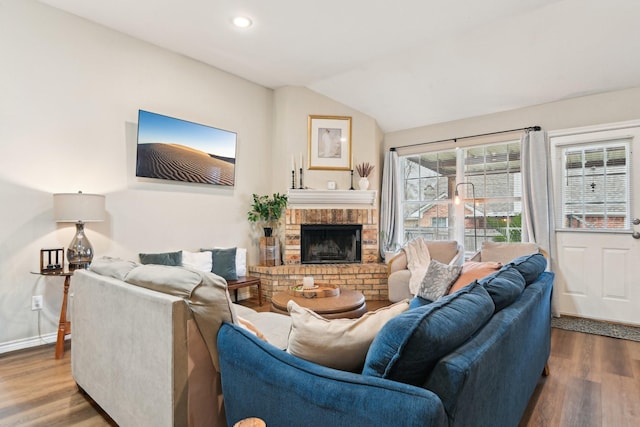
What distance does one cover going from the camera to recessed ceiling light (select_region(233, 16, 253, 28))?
3.10m

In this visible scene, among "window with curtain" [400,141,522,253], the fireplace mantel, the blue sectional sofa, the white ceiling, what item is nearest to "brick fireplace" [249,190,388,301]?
the fireplace mantel

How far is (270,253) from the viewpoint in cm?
456

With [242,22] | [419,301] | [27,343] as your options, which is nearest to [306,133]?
[242,22]

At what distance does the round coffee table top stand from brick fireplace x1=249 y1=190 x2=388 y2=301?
4.54 feet

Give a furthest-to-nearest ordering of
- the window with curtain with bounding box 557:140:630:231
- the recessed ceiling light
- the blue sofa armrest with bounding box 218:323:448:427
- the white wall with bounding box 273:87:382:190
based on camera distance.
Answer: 1. the white wall with bounding box 273:87:382:190
2. the window with curtain with bounding box 557:140:630:231
3. the recessed ceiling light
4. the blue sofa armrest with bounding box 218:323:448:427

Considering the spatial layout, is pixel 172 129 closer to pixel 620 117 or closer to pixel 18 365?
pixel 18 365

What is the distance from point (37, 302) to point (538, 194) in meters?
5.02

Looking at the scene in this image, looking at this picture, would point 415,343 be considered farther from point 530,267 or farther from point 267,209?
point 267,209

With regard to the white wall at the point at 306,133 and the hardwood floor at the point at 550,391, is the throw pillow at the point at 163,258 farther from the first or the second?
the white wall at the point at 306,133

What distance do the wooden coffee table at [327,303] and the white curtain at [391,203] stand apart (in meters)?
2.11

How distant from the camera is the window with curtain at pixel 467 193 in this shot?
4.27 metres

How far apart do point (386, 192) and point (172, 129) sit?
3.02 meters

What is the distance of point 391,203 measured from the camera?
5.11 meters

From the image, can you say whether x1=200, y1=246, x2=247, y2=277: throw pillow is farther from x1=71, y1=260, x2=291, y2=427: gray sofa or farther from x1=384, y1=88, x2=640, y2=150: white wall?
x1=384, y1=88, x2=640, y2=150: white wall
